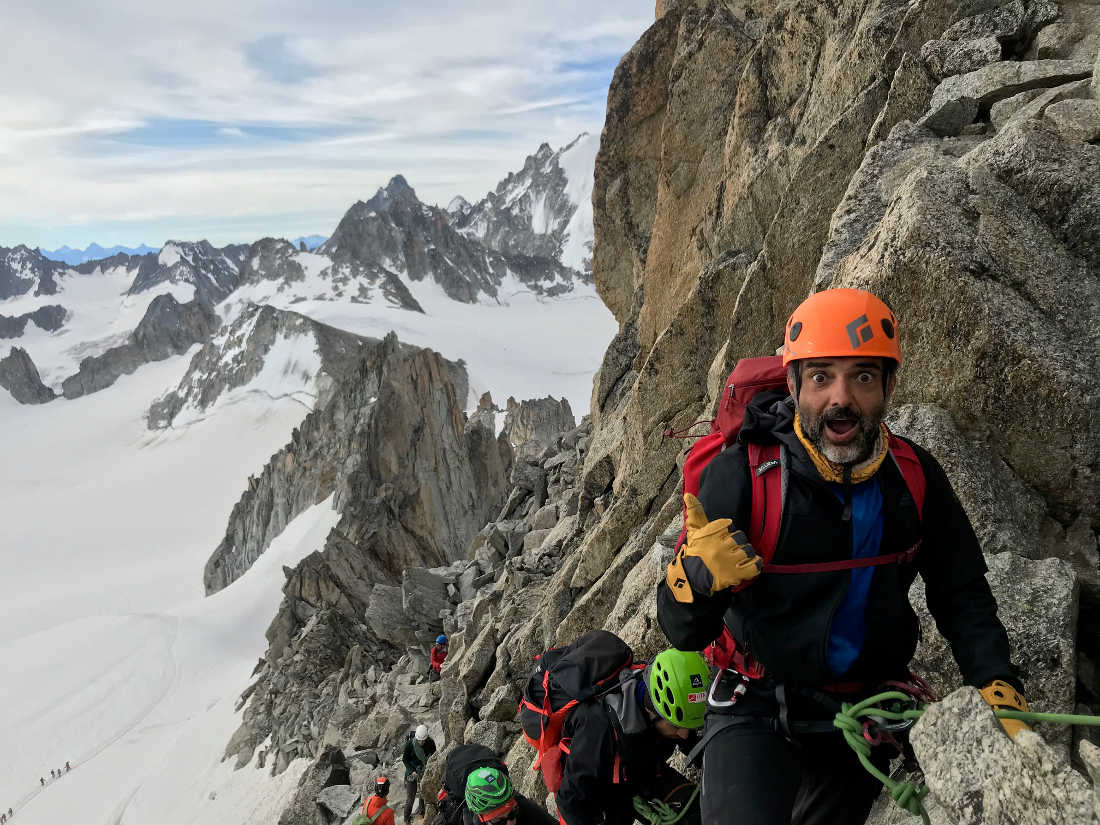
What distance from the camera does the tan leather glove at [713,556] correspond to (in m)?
3.60

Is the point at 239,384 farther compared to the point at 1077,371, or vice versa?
the point at 239,384

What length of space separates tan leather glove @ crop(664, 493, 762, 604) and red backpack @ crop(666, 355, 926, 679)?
0.25ft

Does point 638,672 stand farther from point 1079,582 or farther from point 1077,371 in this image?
point 1077,371

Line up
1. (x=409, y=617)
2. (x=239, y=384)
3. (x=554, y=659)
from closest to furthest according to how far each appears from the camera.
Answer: (x=554, y=659), (x=409, y=617), (x=239, y=384)

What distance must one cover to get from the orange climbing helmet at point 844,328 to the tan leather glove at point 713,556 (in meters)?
0.99

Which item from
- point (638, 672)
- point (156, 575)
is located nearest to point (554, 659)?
point (638, 672)

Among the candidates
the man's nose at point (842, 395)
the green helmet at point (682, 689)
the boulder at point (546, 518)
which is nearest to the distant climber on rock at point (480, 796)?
the green helmet at point (682, 689)

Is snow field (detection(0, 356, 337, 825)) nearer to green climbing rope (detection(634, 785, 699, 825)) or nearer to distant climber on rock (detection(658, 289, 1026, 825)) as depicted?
green climbing rope (detection(634, 785, 699, 825))

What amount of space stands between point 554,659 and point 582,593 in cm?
560

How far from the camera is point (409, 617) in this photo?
22797mm

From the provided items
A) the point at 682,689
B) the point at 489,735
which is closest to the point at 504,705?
the point at 489,735

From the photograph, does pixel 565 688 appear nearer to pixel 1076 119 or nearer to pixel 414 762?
pixel 1076 119

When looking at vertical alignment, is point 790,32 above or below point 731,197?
above

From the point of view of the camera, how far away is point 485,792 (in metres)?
7.10
